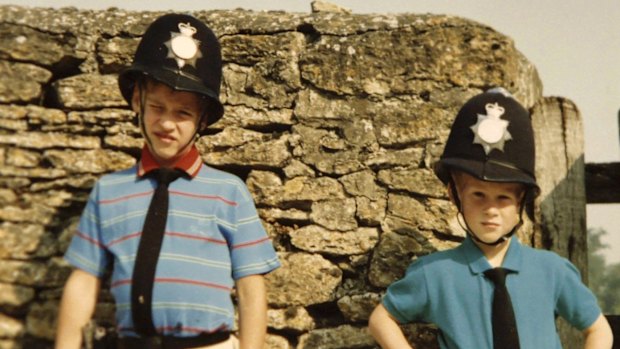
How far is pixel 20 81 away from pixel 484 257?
217 cm

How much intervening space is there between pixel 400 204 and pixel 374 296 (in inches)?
16.9

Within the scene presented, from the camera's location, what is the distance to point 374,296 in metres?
3.05

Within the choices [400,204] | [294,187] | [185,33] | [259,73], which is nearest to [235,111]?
[259,73]

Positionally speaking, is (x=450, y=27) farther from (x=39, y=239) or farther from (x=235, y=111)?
(x=39, y=239)

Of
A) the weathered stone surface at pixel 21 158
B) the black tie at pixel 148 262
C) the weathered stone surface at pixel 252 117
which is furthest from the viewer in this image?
the weathered stone surface at pixel 252 117

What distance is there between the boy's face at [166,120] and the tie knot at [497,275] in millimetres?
1207

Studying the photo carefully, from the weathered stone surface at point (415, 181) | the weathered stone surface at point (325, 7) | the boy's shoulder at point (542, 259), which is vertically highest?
the weathered stone surface at point (325, 7)

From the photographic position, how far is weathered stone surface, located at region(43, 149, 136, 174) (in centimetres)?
312

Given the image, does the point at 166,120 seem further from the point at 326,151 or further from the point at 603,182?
the point at 603,182

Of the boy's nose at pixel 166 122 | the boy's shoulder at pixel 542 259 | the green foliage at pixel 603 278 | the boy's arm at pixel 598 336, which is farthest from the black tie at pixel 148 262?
the green foliage at pixel 603 278

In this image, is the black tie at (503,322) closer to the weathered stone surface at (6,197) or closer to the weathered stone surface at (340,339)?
the weathered stone surface at (340,339)

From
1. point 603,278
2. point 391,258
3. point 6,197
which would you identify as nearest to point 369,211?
point 391,258

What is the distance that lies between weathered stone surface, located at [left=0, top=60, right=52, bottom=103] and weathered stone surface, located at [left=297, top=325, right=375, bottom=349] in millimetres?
1669

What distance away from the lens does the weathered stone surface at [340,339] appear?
10.0 feet
